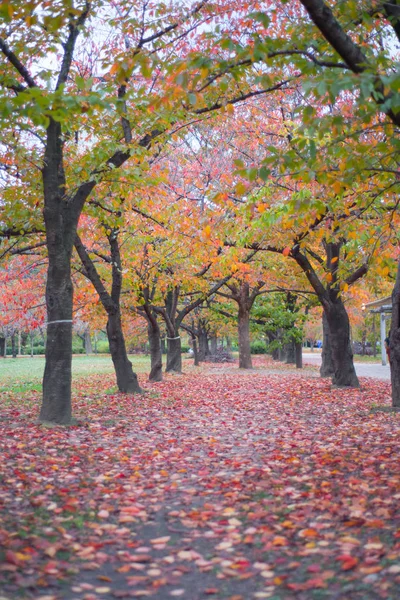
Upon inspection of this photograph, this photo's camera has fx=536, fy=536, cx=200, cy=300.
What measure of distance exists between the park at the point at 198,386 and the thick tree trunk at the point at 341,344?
0.06 meters

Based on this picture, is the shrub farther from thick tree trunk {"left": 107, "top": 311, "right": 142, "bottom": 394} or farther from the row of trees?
thick tree trunk {"left": 107, "top": 311, "right": 142, "bottom": 394}

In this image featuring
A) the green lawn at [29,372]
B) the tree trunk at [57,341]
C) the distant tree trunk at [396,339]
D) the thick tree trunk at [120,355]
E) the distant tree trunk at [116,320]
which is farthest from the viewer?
the green lawn at [29,372]

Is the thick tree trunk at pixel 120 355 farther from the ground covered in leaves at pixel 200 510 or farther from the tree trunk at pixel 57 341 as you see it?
the tree trunk at pixel 57 341

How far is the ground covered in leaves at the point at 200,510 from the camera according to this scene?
342 centimetres

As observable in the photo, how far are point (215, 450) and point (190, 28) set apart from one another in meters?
7.35

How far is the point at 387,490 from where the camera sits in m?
5.14

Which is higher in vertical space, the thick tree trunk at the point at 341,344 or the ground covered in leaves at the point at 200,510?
the thick tree trunk at the point at 341,344

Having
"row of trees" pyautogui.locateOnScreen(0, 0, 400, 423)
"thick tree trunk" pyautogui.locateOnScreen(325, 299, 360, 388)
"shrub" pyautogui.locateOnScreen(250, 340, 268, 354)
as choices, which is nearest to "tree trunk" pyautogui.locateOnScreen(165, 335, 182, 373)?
"row of trees" pyautogui.locateOnScreen(0, 0, 400, 423)

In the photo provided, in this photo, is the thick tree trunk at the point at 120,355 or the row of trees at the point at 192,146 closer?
the row of trees at the point at 192,146

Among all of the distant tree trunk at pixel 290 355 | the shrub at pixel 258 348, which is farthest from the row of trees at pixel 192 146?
the shrub at pixel 258 348

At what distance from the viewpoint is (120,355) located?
535 inches

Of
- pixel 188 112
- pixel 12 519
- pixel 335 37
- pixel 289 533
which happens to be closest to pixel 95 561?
pixel 12 519

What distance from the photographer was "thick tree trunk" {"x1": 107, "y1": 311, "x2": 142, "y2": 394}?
13359mm

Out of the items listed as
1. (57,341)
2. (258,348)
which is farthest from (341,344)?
(258,348)
